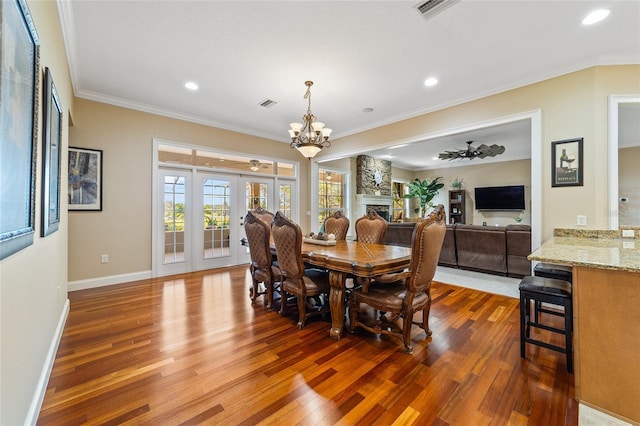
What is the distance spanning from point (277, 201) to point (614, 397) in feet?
17.7

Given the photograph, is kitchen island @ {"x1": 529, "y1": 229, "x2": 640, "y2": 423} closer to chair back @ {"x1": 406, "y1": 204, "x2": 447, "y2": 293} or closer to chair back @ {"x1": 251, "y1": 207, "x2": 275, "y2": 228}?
chair back @ {"x1": 406, "y1": 204, "x2": 447, "y2": 293}

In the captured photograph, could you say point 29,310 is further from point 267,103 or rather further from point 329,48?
point 267,103

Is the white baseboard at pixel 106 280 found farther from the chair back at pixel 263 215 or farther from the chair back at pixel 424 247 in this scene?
the chair back at pixel 424 247

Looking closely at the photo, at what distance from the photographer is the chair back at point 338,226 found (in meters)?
3.91

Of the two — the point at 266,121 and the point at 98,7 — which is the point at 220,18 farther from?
the point at 266,121

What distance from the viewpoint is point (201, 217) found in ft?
16.4

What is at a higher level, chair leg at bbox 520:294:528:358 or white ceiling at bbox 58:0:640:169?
white ceiling at bbox 58:0:640:169

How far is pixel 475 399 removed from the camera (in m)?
1.63

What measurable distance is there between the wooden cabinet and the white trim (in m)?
6.75

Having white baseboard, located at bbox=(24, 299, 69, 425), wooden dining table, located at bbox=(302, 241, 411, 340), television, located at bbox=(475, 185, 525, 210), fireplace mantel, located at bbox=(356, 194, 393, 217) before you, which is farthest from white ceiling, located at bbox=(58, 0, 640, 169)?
television, located at bbox=(475, 185, 525, 210)

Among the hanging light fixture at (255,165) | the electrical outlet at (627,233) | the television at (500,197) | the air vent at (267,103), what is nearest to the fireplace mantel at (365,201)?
the hanging light fixture at (255,165)

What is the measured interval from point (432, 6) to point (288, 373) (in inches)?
124

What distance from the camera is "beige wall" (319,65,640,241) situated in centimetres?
291

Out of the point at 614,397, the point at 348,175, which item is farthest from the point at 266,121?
the point at 614,397
